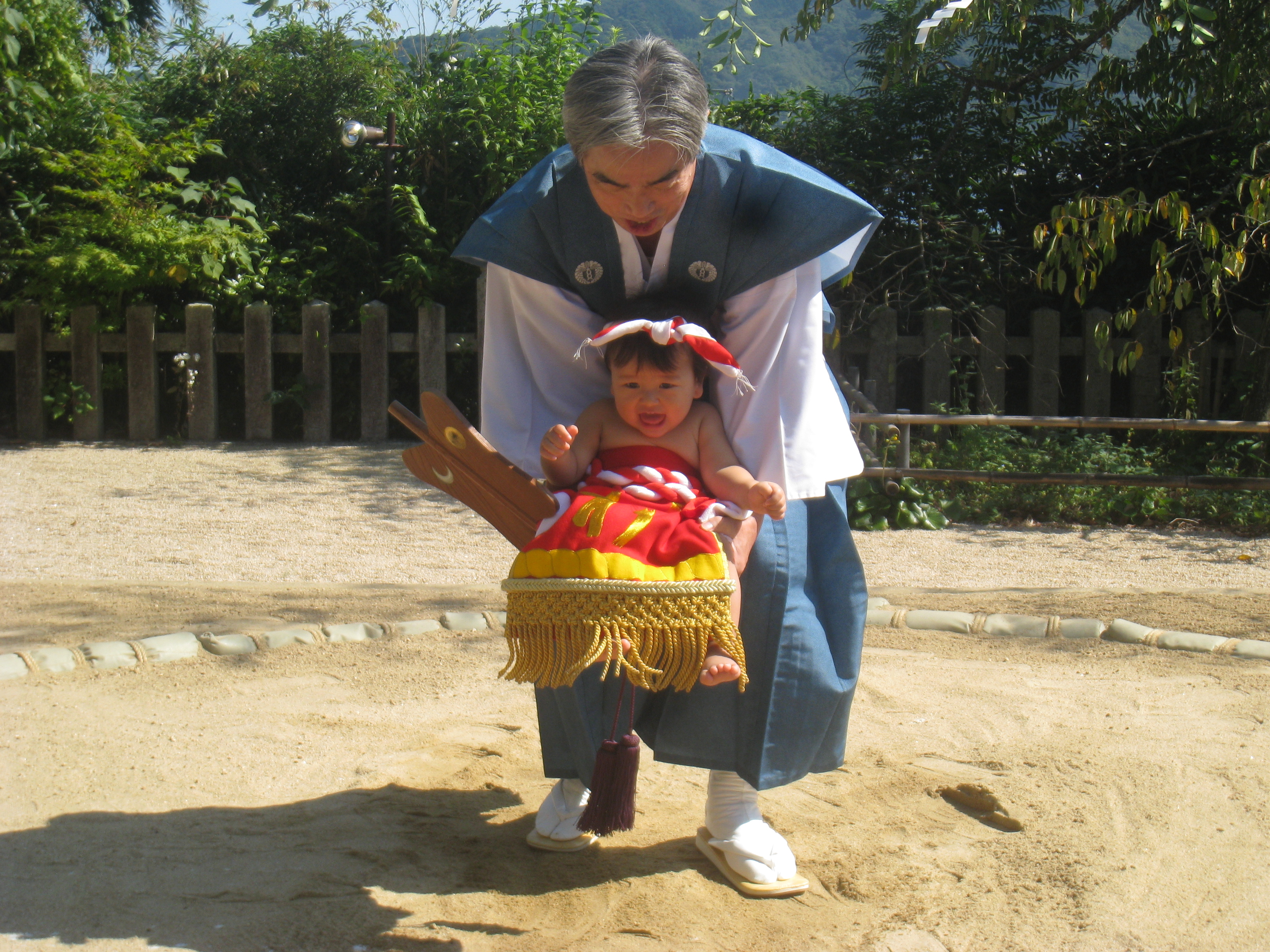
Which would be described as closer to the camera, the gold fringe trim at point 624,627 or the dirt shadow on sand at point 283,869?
the gold fringe trim at point 624,627

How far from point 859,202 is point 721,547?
61cm

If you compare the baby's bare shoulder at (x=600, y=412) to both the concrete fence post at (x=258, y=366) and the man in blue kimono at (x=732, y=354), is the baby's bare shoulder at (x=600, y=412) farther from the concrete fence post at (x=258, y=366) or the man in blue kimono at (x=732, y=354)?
the concrete fence post at (x=258, y=366)

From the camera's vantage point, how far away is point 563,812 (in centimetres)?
210

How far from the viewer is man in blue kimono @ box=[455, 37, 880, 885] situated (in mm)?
1746

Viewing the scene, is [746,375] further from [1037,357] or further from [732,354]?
[1037,357]

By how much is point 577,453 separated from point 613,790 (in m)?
0.57

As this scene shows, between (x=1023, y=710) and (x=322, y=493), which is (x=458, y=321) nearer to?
(x=322, y=493)

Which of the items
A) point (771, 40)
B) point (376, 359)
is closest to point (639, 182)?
point (376, 359)

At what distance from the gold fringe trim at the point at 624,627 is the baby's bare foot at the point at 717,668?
0.03 ft

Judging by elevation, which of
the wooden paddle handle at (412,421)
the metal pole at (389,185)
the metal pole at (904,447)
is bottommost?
the metal pole at (904,447)

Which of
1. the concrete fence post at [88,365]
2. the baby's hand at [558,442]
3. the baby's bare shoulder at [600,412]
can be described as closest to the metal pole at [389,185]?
the concrete fence post at [88,365]

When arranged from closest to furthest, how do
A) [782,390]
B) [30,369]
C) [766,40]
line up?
[782,390]
[766,40]
[30,369]

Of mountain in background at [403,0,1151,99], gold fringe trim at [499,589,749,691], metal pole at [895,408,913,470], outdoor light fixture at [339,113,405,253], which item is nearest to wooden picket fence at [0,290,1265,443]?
outdoor light fixture at [339,113,405,253]

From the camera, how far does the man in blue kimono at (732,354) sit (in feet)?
5.73
